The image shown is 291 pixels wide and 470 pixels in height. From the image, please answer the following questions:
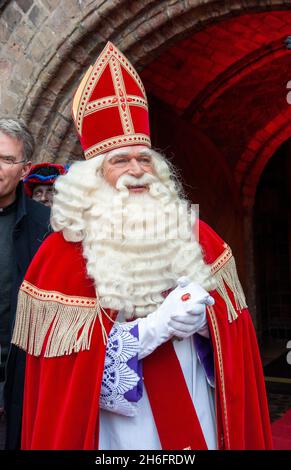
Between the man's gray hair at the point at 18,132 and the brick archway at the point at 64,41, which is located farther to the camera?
the brick archway at the point at 64,41

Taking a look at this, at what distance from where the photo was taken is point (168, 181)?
2.08 meters

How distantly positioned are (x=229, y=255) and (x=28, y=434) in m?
0.96

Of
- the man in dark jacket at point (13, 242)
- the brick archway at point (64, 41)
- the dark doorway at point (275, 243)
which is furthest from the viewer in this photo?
the dark doorway at point (275, 243)

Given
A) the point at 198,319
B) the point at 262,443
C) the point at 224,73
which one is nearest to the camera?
the point at 198,319

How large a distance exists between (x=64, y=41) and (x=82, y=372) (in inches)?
141

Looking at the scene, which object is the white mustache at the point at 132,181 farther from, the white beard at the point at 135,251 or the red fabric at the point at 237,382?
the red fabric at the point at 237,382

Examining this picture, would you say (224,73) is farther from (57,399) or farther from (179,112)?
(57,399)

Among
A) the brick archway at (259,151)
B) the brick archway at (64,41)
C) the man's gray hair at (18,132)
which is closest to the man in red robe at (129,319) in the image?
the man's gray hair at (18,132)

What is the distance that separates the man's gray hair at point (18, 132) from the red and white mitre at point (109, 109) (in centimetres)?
29

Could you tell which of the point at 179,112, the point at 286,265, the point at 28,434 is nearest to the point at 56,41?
the point at 179,112

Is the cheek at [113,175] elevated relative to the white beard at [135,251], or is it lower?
elevated

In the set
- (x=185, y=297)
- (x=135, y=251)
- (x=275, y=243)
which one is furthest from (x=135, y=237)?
(x=275, y=243)

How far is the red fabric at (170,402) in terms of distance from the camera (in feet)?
5.91

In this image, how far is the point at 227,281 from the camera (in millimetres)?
2029
